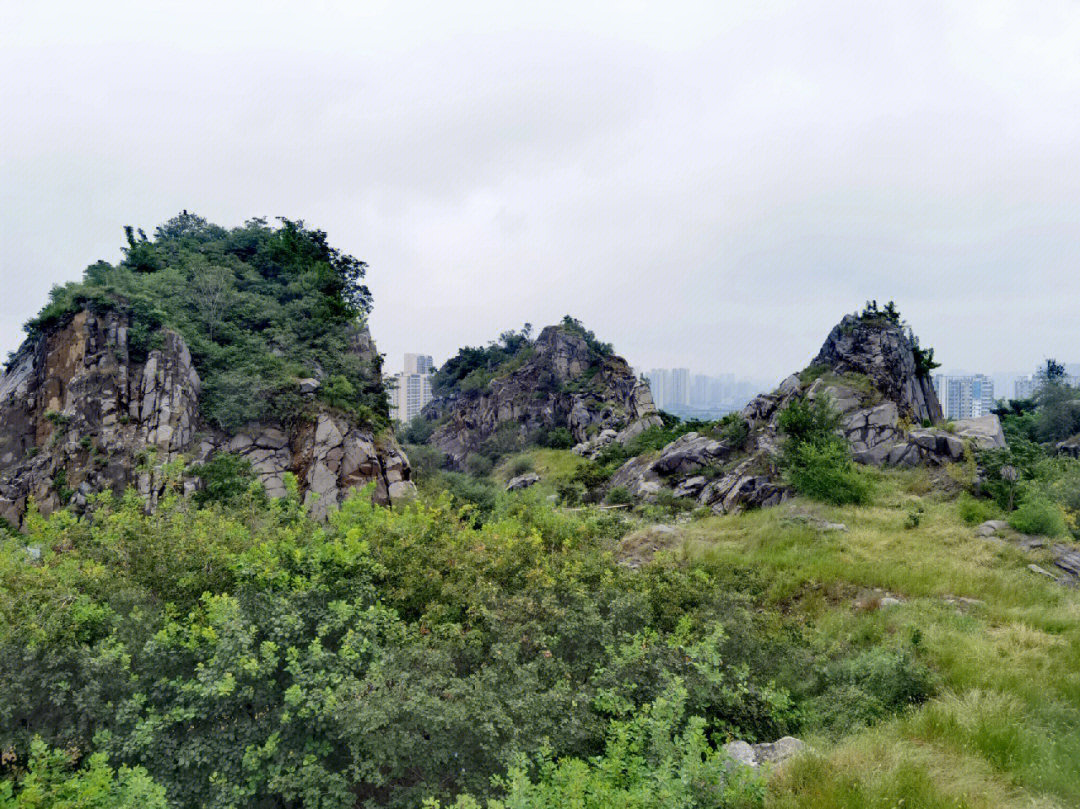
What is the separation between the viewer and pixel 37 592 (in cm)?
528

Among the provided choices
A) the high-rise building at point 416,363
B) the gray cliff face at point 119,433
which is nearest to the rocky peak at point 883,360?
the gray cliff face at point 119,433

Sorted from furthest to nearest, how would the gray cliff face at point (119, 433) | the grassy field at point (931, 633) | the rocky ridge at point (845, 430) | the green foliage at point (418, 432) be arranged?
the green foliage at point (418, 432) → the rocky ridge at point (845, 430) → the gray cliff face at point (119, 433) → the grassy field at point (931, 633)

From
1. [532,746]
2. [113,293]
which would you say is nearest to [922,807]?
[532,746]

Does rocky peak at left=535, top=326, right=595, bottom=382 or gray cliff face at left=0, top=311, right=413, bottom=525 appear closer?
gray cliff face at left=0, top=311, right=413, bottom=525

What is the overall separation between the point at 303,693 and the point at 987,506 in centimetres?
1655

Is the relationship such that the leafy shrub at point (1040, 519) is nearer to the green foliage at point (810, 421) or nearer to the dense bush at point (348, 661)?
the green foliage at point (810, 421)

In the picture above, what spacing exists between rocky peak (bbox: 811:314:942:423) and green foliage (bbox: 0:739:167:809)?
24976mm

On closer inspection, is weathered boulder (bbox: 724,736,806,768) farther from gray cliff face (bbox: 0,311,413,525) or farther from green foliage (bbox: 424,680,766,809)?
gray cliff face (bbox: 0,311,413,525)

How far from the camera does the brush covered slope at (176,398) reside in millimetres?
17672

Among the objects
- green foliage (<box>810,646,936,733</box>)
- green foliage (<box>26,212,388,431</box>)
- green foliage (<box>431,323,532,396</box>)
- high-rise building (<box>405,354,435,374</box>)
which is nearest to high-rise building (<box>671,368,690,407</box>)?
high-rise building (<box>405,354,435,374</box>)

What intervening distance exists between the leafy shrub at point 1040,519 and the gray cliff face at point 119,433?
17.9m

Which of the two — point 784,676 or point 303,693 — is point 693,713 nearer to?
point 784,676

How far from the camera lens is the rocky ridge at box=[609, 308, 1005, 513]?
1797cm

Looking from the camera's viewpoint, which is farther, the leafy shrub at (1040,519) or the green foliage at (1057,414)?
the green foliage at (1057,414)
